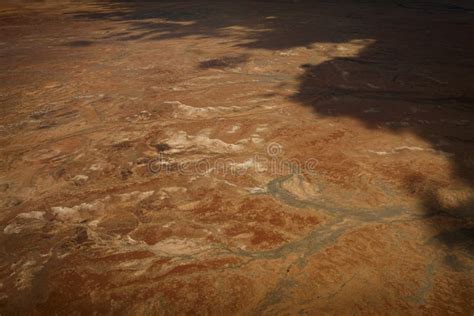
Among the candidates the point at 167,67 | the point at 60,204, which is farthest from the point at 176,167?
the point at 167,67

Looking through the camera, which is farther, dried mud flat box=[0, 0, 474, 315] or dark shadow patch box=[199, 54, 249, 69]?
dark shadow patch box=[199, 54, 249, 69]

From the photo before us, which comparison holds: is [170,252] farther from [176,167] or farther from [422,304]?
[422,304]

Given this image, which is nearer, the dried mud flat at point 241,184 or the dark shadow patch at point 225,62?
the dried mud flat at point 241,184

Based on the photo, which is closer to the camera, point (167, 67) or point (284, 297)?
point (284, 297)

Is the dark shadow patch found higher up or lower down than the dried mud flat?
higher up

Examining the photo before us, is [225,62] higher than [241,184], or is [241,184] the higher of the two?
[225,62]

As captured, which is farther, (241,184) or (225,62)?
(225,62)

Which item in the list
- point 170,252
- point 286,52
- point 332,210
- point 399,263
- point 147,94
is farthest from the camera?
point 286,52

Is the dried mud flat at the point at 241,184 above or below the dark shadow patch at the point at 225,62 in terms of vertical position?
below
